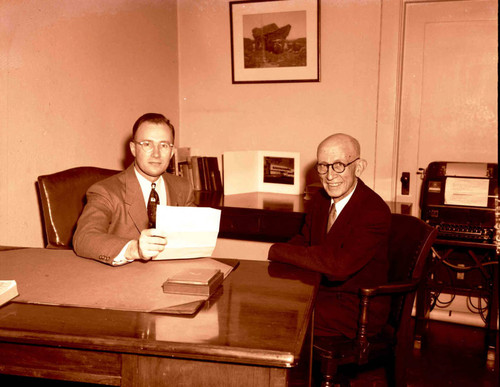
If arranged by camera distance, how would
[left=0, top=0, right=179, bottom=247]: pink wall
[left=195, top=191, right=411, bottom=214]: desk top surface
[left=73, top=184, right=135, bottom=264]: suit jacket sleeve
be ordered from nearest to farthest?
[left=73, top=184, right=135, bottom=264]: suit jacket sleeve → [left=0, top=0, right=179, bottom=247]: pink wall → [left=195, top=191, right=411, bottom=214]: desk top surface

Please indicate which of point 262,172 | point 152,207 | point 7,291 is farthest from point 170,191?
point 262,172

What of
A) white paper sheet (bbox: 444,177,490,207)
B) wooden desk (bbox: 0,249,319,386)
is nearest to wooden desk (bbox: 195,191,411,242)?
white paper sheet (bbox: 444,177,490,207)

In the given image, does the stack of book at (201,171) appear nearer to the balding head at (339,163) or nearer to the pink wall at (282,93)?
the pink wall at (282,93)

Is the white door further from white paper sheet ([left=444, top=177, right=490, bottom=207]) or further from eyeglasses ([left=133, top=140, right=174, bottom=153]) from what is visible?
eyeglasses ([left=133, top=140, right=174, bottom=153])

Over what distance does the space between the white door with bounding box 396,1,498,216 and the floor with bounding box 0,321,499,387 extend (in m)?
0.93

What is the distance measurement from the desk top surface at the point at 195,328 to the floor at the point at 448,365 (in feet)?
5.31

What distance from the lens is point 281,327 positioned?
4.17 ft

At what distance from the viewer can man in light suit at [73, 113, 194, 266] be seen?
1.88 metres

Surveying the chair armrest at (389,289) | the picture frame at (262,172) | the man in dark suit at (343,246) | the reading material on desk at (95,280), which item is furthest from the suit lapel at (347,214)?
the picture frame at (262,172)

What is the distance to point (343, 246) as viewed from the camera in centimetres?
218

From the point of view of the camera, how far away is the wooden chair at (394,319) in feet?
6.57

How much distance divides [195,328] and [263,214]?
2.04 meters

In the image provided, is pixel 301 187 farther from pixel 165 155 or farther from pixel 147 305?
pixel 147 305

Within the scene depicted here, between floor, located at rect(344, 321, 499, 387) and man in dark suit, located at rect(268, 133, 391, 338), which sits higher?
man in dark suit, located at rect(268, 133, 391, 338)
